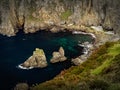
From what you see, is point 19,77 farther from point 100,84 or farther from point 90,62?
point 100,84

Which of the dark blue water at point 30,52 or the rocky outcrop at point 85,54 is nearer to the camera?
the dark blue water at point 30,52

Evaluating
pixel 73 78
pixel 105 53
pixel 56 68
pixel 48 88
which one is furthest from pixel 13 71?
pixel 48 88

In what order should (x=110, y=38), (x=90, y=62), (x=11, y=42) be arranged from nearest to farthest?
(x=90, y=62) < (x=11, y=42) < (x=110, y=38)

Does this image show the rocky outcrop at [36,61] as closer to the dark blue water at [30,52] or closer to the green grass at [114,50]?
the dark blue water at [30,52]

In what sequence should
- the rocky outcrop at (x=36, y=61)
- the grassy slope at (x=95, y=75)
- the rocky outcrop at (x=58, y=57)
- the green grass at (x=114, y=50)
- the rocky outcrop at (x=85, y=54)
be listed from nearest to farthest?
the grassy slope at (x=95, y=75) → the green grass at (x=114, y=50) → the rocky outcrop at (x=36, y=61) → the rocky outcrop at (x=85, y=54) → the rocky outcrop at (x=58, y=57)

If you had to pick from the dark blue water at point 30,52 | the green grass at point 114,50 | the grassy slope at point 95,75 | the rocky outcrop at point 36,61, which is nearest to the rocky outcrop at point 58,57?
the dark blue water at point 30,52

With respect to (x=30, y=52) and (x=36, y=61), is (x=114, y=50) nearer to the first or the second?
(x=36, y=61)
